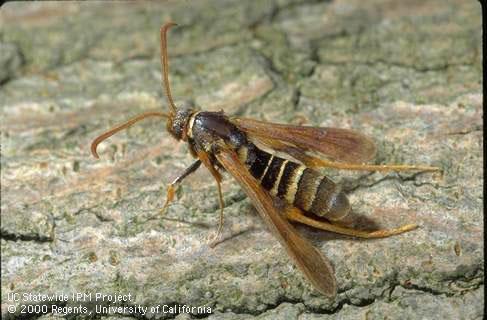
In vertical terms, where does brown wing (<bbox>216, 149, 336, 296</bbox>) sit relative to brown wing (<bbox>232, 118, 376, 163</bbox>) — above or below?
below

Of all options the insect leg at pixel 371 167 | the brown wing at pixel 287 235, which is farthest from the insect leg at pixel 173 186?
the insect leg at pixel 371 167

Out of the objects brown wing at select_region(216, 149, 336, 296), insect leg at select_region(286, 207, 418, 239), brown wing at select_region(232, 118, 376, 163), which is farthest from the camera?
brown wing at select_region(232, 118, 376, 163)

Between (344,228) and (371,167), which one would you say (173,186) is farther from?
(371,167)

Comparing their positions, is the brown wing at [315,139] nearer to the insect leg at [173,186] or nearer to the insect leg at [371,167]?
the insect leg at [371,167]

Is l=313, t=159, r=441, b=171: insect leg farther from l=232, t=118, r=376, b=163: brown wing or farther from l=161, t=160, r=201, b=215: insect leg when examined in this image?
l=161, t=160, r=201, b=215: insect leg

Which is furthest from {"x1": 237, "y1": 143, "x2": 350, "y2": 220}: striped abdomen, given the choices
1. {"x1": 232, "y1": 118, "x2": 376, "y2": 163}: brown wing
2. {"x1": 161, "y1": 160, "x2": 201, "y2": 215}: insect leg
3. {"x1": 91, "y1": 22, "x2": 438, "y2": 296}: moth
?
{"x1": 161, "y1": 160, "x2": 201, "y2": 215}: insect leg

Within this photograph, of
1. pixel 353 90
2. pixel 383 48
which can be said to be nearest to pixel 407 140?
pixel 353 90
